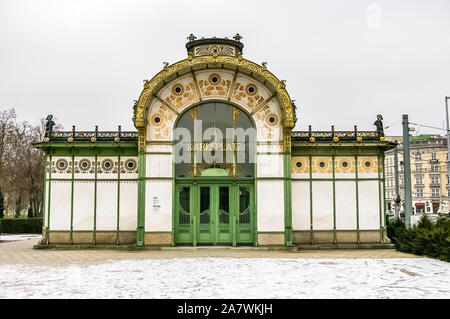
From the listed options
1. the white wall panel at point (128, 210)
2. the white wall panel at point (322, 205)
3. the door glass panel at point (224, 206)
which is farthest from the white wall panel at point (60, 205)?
the white wall panel at point (322, 205)

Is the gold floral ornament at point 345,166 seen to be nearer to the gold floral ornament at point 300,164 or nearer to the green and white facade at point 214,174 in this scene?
the green and white facade at point 214,174

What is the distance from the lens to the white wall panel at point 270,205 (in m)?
19.4

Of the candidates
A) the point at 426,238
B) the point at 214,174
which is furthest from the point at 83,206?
the point at 426,238

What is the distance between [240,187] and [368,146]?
588cm

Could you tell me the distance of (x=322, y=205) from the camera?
20250 mm

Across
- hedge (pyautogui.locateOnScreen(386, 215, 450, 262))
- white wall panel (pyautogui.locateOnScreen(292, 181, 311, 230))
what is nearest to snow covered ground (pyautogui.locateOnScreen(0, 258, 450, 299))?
hedge (pyautogui.locateOnScreen(386, 215, 450, 262))

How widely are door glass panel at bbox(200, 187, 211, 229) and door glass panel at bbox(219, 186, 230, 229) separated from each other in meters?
0.50

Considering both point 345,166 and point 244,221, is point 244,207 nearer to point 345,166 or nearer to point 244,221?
point 244,221

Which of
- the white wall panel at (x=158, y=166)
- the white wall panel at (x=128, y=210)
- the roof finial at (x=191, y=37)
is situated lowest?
the white wall panel at (x=128, y=210)

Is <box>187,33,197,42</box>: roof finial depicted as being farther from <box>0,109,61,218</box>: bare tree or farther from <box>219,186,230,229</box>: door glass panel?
<box>0,109,61,218</box>: bare tree
